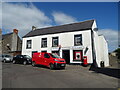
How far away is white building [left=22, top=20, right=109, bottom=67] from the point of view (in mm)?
17609

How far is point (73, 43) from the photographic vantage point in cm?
1884

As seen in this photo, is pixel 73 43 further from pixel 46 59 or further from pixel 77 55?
pixel 46 59

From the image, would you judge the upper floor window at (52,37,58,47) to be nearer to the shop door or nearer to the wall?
the shop door

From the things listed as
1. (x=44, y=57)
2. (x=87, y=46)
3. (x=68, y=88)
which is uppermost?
(x=87, y=46)

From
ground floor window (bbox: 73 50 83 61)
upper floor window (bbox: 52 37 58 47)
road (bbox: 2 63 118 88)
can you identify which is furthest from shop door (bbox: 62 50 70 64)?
road (bbox: 2 63 118 88)

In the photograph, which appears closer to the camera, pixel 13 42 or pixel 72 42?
pixel 72 42

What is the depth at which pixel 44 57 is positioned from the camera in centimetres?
1372

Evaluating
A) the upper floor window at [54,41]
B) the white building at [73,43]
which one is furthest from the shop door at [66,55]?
the upper floor window at [54,41]

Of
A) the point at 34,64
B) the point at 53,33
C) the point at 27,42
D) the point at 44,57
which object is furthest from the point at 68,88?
the point at 27,42

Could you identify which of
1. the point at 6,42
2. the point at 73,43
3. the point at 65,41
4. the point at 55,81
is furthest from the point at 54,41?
the point at 6,42

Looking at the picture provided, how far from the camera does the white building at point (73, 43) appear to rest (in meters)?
17.6

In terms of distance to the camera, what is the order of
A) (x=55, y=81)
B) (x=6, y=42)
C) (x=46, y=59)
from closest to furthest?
(x=55, y=81), (x=46, y=59), (x=6, y=42)

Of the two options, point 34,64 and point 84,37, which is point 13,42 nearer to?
point 34,64

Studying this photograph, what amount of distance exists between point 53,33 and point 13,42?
16211mm
